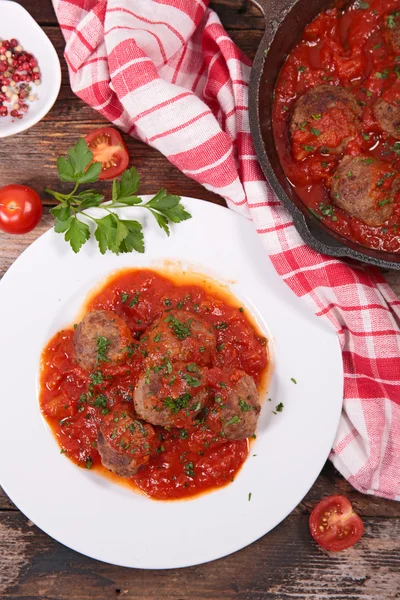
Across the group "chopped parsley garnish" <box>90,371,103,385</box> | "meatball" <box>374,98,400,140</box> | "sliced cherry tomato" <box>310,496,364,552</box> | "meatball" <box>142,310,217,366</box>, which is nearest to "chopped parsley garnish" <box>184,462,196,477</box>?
"meatball" <box>142,310,217,366</box>

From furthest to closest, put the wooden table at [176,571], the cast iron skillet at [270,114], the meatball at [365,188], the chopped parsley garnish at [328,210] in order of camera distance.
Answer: the wooden table at [176,571] → the chopped parsley garnish at [328,210] → the meatball at [365,188] → the cast iron skillet at [270,114]

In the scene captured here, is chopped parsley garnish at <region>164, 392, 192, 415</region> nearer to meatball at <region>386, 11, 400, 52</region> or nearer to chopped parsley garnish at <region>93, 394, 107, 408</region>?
chopped parsley garnish at <region>93, 394, 107, 408</region>

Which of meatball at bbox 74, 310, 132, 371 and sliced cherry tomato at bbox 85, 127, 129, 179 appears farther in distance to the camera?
sliced cherry tomato at bbox 85, 127, 129, 179

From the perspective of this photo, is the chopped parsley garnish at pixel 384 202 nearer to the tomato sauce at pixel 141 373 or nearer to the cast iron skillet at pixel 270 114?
the cast iron skillet at pixel 270 114

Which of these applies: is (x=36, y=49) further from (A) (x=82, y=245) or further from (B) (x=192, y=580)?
(B) (x=192, y=580)

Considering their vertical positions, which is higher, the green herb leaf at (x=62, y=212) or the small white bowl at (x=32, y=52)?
the small white bowl at (x=32, y=52)

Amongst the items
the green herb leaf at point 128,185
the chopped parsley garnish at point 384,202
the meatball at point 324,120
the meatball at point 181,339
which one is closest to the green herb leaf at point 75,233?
the green herb leaf at point 128,185
